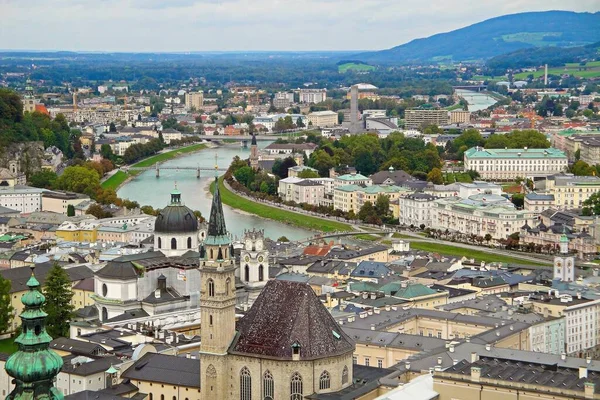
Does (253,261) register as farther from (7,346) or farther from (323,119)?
(323,119)

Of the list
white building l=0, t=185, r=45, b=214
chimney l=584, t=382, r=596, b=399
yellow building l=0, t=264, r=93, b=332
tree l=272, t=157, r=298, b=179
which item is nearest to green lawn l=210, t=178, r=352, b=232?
tree l=272, t=157, r=298, b=179

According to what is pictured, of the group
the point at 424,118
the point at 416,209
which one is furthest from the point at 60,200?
the point at 424,118

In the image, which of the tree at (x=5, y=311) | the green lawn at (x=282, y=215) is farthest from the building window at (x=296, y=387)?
the green lawn at (x=282, y=215)

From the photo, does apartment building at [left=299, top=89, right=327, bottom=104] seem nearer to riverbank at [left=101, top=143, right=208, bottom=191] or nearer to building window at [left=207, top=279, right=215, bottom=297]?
riverbank at [left=101, top=143, right=208, bottom=191]

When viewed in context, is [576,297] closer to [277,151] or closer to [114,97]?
[277,151]

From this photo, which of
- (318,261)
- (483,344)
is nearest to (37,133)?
(318,261)

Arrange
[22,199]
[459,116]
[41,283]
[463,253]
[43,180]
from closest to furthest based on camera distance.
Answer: [41,283] → [463,253] → [22,199] → [43,180] → [459,116]

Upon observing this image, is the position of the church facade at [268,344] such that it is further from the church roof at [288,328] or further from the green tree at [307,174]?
the green tree at [307,174]
